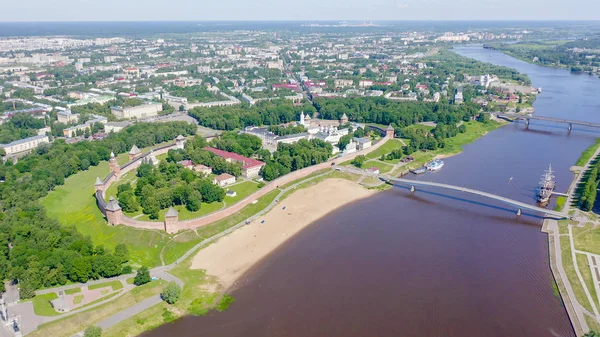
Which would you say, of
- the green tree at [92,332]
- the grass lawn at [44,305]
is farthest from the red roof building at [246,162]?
the green tree at [92,332]

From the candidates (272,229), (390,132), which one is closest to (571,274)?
(272,229)

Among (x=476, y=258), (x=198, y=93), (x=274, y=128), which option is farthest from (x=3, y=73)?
(x=476, y=258)

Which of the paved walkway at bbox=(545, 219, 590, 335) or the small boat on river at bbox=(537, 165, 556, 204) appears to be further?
the small boat on river at bbox=(537, 165, 556, 204)

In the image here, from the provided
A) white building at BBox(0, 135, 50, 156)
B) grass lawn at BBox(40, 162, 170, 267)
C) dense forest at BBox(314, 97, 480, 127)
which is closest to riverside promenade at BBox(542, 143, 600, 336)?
grass lawn at BBox(40, 162, 170, 267)

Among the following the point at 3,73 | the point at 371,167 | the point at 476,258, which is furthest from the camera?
the point at 3,73

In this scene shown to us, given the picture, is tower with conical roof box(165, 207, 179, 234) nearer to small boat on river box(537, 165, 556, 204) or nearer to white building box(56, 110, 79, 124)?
small boat on river box(537, 165, 556, 204)

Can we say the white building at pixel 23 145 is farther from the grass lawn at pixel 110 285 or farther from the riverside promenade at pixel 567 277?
the riverside promenade at pixel 567 277

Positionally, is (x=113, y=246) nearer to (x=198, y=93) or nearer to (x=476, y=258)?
(x=476, y=258)
